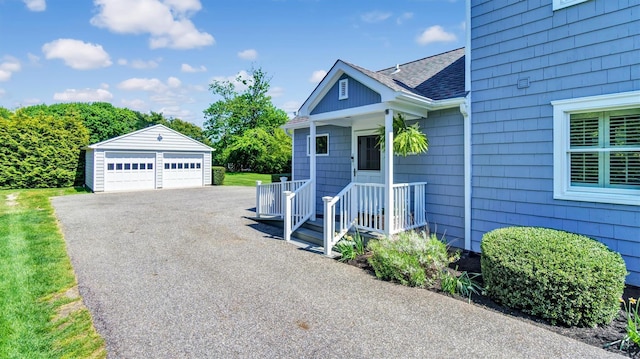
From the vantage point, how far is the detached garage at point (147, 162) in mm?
18234

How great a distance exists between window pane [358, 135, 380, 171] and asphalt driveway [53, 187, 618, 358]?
296cm

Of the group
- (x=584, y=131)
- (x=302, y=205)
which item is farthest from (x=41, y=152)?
(x=584, y=131)

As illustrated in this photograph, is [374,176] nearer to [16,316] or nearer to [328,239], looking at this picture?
[328,239]

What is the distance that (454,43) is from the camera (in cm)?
1116

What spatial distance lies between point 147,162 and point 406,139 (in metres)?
18.4

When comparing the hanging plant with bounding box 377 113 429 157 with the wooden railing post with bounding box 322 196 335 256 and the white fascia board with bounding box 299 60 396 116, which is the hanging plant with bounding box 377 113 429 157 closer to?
the white fascia board with bounding box 299 60 396 116

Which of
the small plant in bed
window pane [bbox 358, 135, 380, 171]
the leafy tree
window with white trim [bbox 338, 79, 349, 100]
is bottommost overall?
the small plant in bed

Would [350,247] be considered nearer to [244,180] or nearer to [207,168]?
[207,168]

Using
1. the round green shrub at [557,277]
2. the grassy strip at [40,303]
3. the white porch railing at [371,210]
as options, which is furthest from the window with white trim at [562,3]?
the grassy strip at [40,303]

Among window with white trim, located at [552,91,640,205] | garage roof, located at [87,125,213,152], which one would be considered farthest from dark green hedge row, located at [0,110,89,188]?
window with white trim, located at [552,91,640,205]

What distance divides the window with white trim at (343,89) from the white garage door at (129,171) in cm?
1682

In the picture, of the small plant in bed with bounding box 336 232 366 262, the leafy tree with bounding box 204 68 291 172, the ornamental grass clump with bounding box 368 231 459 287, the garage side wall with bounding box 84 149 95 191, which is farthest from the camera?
the leafy tree with bounding box 204 68 291 172

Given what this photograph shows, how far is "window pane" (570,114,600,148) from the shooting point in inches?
192

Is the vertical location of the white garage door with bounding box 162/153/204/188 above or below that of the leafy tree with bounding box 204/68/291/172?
below
